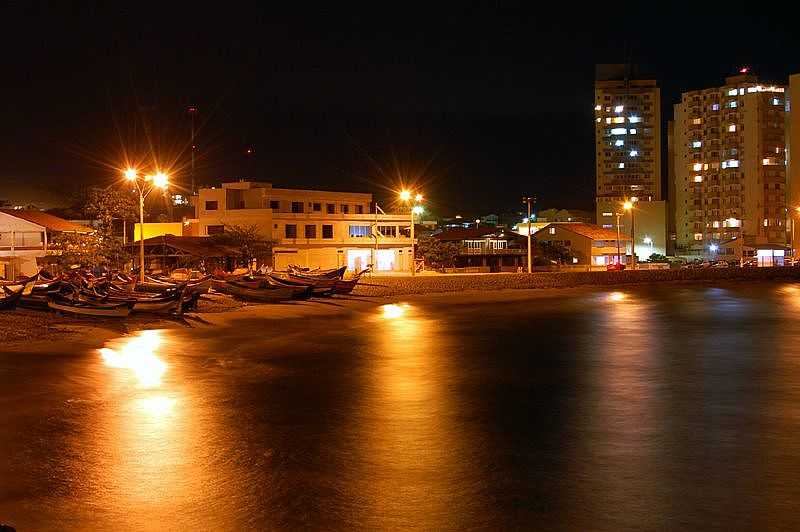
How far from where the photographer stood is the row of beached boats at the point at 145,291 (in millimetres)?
27875

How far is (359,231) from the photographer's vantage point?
2331 inches

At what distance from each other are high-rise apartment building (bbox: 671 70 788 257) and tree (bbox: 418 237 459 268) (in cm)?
4397

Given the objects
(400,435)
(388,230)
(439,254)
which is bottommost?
(400,435)

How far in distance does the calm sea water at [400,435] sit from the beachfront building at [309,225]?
29.2 meters

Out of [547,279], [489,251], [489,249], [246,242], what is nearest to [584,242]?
[489,249]

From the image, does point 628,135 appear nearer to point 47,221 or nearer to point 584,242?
point 584,242

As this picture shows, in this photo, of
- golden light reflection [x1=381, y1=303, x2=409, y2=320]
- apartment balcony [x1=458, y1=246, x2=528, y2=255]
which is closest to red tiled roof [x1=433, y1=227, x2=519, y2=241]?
apartment balcony [x1=458, y1=246, x2=528, y2=255]

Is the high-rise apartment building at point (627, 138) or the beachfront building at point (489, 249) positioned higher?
the high-rise apartment building at point (627, 138)

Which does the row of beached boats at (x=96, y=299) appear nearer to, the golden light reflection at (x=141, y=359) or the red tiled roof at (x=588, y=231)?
the golden light reflection at (x=141, y=359)

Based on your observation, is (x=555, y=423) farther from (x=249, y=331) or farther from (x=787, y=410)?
(x=249, y=331)

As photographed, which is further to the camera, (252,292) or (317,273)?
(317,273)

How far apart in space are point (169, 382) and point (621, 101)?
347 feet

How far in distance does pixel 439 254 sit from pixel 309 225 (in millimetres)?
11055

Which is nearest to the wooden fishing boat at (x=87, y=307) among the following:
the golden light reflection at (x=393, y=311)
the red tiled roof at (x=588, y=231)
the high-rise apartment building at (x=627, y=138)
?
the golden light reflection at (x=393, y=311)
